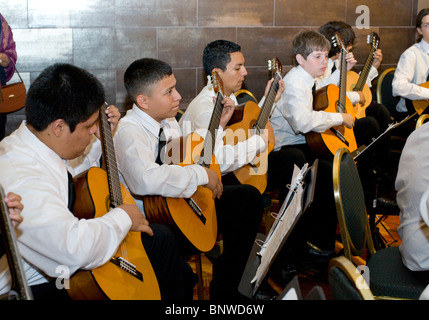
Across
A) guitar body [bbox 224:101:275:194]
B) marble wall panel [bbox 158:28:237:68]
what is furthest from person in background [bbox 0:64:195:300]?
marble wall panel [bbox 158:28:237:68]

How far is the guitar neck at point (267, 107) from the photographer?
3456mm

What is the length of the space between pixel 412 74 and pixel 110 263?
12.9 feet

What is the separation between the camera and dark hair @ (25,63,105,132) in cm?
184

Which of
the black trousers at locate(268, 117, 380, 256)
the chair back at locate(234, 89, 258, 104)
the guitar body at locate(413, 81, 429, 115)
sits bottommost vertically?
the black trousers at locate(268, 117, 380, 256)

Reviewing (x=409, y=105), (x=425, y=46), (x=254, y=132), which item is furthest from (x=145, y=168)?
(x=425, y=46)

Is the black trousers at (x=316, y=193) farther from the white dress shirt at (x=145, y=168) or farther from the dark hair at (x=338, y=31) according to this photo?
the dark hair at (x=338, y=31)

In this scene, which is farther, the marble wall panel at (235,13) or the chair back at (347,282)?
the marble wall panel at (235,13)

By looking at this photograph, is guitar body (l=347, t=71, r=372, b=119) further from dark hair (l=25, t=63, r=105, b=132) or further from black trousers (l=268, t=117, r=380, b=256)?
dark hair (l=25, t=63, r=105, b=132)

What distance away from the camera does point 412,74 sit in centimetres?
492

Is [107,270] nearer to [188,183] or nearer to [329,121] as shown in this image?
[188,183]

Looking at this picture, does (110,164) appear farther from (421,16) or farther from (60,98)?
(421,16)

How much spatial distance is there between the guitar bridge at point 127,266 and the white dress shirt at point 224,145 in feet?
3.72

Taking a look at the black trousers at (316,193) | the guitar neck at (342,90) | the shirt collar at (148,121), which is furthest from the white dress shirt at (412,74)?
the shirt collar at (148,121)

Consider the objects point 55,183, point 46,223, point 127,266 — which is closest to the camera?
point 46,223
